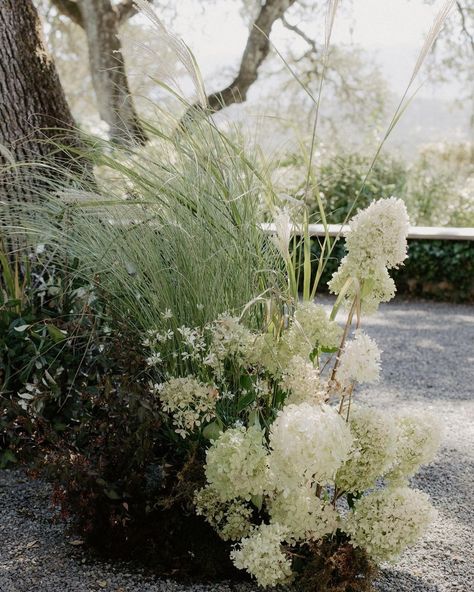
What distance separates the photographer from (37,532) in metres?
2.31

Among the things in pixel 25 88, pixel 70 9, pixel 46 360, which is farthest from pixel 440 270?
pixel 70 9

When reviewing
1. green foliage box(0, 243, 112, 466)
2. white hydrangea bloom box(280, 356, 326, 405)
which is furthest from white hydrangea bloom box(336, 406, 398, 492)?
green foliage box(0, 243, 112, 466)

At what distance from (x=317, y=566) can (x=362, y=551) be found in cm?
13

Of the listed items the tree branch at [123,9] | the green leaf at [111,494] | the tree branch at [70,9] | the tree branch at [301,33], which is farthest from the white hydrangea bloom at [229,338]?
the tree branch at [301,33]

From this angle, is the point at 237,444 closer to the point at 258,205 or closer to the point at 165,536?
the point at 165,536

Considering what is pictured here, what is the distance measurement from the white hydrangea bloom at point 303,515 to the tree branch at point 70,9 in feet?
29.6

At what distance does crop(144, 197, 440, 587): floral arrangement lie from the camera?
178 centimetres

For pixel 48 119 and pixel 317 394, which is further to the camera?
pixel 48 119

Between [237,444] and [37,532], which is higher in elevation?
[237,444]

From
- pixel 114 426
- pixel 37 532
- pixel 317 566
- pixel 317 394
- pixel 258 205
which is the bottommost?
pixel 37 532

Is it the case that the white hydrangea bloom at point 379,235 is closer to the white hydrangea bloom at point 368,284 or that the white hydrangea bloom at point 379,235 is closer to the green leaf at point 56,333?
the white hydrangea bloom at point 368,284

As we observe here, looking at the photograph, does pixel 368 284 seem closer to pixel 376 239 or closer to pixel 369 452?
pixel 376 239

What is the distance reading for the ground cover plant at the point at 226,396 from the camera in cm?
187

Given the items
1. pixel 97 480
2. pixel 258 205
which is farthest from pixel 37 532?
pixel 258 205
